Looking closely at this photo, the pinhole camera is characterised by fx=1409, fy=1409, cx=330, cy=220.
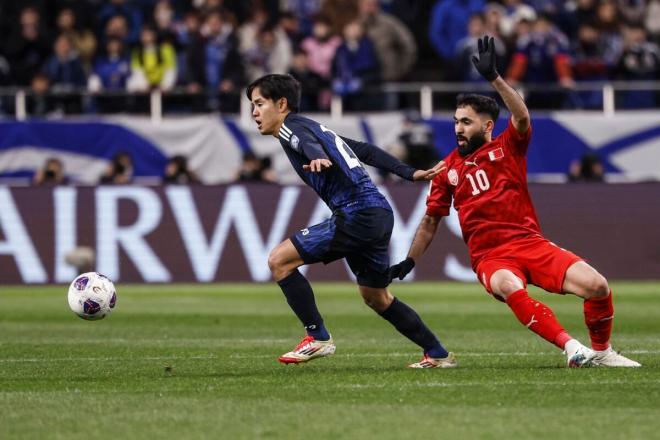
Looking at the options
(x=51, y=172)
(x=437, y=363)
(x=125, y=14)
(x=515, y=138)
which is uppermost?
(x=515, y=138)

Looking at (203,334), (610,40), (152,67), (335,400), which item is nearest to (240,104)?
(152,67)

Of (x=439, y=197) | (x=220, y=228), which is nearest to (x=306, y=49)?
(x=220, y=228)

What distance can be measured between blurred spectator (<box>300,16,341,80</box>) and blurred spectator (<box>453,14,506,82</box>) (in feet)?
7.35

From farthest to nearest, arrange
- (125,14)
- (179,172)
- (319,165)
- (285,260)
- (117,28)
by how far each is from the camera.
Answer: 1. (125,14)
2. (117,28)
3. (179,172)
4. (285,260)
5. (319,165)

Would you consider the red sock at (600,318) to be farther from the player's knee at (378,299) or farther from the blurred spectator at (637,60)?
the blurred spectator at (637,60)

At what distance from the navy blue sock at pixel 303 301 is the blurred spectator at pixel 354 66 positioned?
1485 cm

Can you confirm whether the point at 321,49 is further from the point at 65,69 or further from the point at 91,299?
the point at 91,299

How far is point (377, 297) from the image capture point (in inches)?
408

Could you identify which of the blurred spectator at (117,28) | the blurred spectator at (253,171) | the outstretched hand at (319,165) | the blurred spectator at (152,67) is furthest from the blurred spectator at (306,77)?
the outstretched hand at (319,165)

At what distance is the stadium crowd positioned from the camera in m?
25.0

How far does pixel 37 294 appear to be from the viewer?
21.1 meters

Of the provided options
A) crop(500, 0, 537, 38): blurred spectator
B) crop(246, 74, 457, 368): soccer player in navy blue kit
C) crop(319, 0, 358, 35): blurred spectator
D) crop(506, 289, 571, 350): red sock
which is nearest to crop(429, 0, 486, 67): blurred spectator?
crop(500, 0, 537, 38): blurred spectator

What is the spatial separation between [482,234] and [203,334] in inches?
185

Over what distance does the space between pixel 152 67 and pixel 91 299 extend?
1450 centimetres
